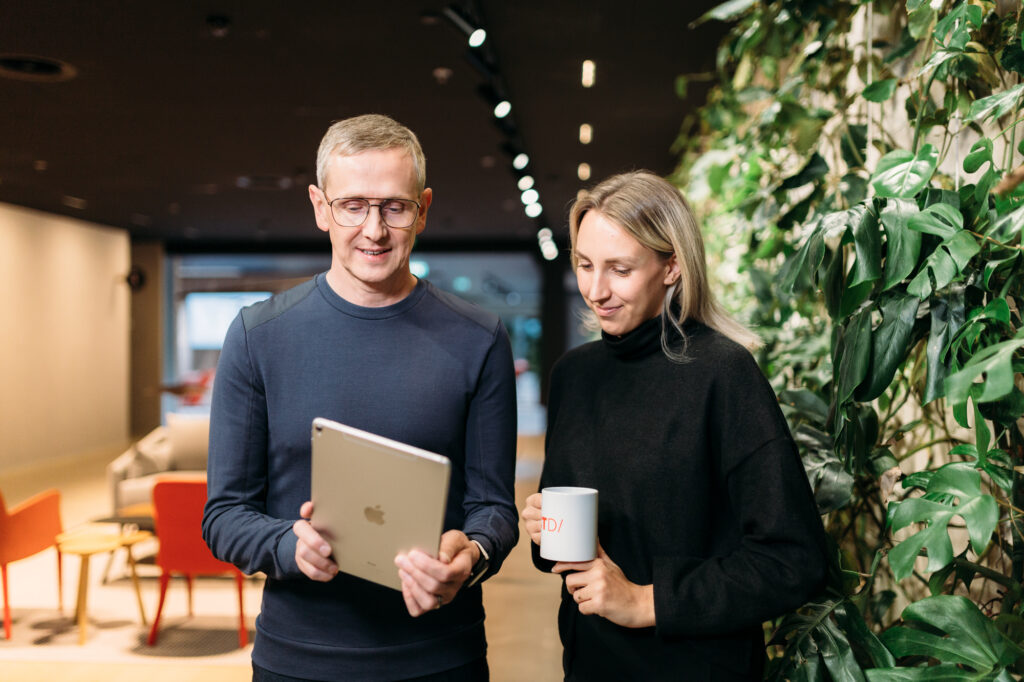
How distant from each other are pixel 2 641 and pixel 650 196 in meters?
4.61

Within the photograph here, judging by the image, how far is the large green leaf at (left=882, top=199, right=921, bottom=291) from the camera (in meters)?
1.30

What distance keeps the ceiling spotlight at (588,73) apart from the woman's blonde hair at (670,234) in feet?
13.4

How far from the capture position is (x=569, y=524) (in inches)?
46.8

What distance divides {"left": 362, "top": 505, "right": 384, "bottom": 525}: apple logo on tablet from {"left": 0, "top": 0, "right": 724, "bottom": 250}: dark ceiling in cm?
349

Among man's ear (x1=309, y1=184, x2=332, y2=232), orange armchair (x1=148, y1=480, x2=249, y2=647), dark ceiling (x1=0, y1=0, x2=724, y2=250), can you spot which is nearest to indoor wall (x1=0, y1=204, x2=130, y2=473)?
dark ceiling (x1=0, y1=0, x2=724, y2=250)

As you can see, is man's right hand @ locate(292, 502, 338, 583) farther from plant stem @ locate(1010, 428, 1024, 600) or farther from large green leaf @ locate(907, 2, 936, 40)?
large green leaf @ locate(907, 2, 936, 40)

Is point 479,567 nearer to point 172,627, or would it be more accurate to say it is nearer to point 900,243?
point 900,243

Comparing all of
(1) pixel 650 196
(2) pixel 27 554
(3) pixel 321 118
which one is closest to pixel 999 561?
(1) pixel 650 196

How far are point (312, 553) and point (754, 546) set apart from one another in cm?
65

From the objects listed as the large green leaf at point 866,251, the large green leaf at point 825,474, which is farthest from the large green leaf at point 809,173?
the large green leaf at point 866,251

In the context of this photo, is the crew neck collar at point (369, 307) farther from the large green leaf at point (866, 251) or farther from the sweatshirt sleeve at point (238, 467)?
the large green leaf at point (866, 251)

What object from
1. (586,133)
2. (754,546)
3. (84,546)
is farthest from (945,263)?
(586,133)

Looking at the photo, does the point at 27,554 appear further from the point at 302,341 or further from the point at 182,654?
the point at 302,341

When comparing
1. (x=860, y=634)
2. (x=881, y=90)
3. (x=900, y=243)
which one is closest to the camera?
(x=900, y=243)
